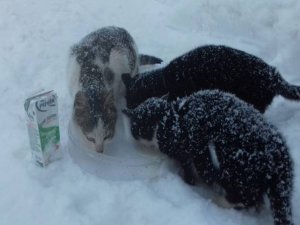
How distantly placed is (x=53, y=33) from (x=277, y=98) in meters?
3.06

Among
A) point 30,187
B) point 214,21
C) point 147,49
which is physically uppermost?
point 214,21

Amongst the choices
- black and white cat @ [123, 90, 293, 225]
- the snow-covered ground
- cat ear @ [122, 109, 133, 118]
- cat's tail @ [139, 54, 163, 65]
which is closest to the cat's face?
cat ear @ [122, 109, 133, 118]

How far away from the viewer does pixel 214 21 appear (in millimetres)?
5949

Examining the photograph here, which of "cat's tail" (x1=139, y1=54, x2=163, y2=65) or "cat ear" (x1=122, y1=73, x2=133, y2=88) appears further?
→ "cat's tail" (x1=139, y1=54, x2=163, y2=65)

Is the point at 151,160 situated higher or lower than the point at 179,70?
lower

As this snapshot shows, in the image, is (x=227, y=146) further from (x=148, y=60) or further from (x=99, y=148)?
(x=148, y=60)

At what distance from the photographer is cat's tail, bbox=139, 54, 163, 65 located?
5.29 m

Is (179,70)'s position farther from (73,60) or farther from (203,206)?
(203,206)

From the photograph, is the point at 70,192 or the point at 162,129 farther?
the point at 162,129

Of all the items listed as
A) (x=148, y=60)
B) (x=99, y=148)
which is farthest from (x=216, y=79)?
(x=99, y=148)

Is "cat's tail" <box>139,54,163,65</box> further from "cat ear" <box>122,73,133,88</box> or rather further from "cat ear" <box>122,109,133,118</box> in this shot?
"cat ear" <box>122,109,133,118</box>

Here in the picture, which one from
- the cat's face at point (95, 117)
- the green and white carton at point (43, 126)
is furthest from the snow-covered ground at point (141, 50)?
the cat's face at point (95, 117)

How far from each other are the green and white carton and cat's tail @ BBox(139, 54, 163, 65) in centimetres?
198

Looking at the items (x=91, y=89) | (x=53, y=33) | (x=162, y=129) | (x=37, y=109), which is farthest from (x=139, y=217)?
(x=53, y=33)
